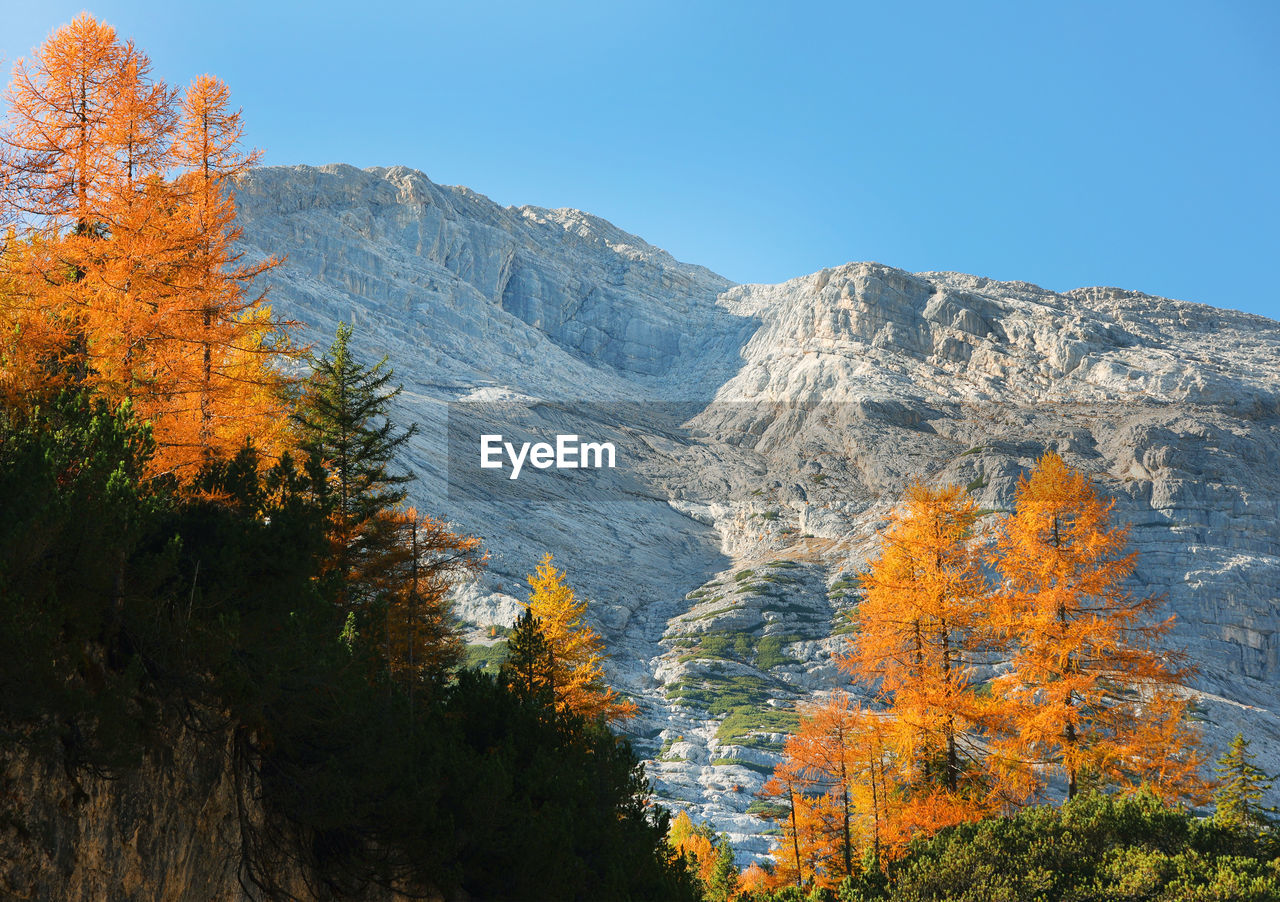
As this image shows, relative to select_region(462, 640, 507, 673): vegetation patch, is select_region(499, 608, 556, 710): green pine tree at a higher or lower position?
higher

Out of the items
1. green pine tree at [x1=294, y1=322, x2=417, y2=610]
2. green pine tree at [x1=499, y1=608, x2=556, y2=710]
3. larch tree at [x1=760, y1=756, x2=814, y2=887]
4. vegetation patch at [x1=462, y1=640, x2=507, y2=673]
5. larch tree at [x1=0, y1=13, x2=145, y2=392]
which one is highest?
larch tree at [x1=0, y1=13, x2=145, y2=392]

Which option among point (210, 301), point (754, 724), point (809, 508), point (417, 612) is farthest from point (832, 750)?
point (809, 508)

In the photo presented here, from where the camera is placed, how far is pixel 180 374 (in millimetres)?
17469

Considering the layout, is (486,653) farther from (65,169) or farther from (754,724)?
(65,169)

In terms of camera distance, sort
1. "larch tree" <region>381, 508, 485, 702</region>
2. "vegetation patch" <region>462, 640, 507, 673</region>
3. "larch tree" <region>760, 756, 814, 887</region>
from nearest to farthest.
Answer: "larch tree" <region>381, 508, 485, 702</region>, "larch tree" <region>760, 756, 814, 887</region>, "vegetation patch" <region>462, 640, 507, 673</region>

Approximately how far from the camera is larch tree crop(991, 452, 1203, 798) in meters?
19.1

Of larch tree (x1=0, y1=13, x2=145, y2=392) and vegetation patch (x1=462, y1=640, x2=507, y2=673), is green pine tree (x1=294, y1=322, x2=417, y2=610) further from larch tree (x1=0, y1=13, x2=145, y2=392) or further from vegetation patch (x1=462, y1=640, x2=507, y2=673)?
vegetation patch (x1=462, y1=640, x2=507, y2=673)

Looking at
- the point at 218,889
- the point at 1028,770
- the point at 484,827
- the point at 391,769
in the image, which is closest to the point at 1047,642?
the point at 1028,770

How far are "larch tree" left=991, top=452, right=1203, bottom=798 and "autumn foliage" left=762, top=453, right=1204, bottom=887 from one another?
0.11ft

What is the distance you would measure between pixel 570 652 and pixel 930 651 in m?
16.9

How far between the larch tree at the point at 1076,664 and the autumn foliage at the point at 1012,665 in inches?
1.3

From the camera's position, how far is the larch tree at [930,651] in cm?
1948

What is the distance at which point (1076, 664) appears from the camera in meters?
19.7

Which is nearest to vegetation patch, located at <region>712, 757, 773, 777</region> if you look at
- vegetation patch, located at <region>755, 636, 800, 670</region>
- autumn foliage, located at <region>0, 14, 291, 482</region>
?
vegetation patch, located at <region>755, 636, 800, 670</region>
